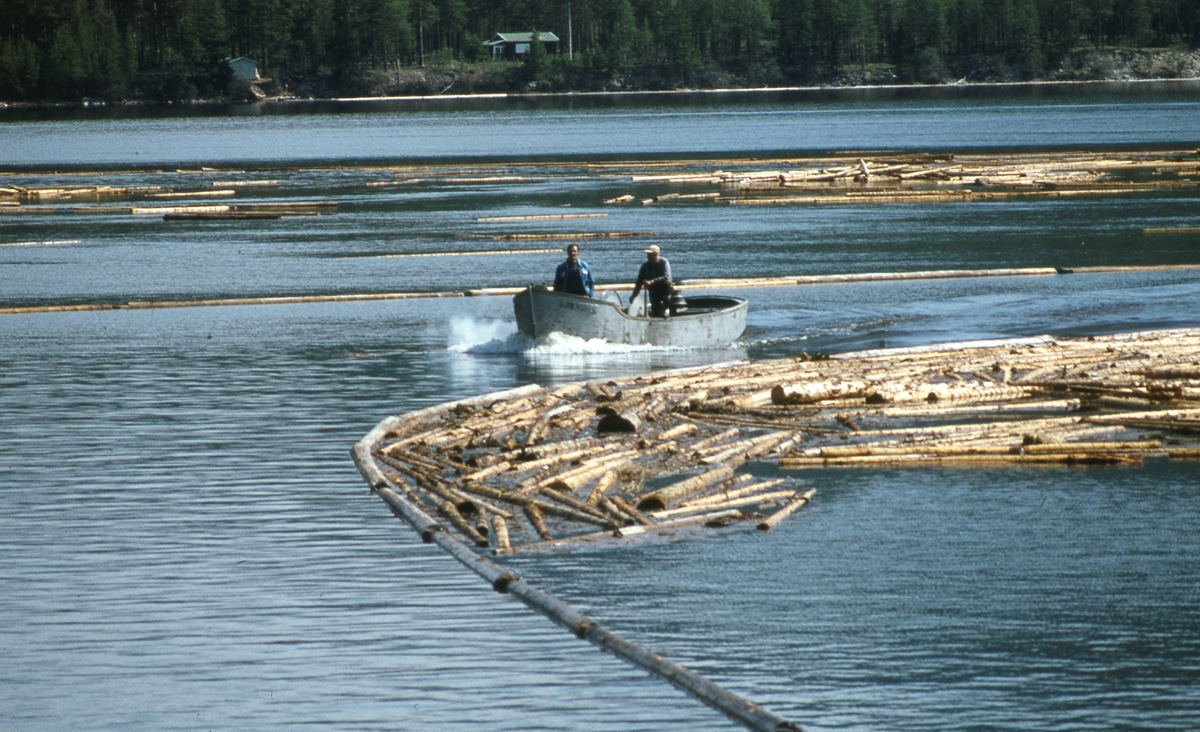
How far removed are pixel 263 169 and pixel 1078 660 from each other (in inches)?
3281

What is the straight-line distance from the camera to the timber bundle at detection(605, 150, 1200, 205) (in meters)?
67.5

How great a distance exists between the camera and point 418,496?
1812 centimetres

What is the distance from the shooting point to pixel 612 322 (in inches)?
1161

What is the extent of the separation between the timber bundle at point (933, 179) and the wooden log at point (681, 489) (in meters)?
48.0

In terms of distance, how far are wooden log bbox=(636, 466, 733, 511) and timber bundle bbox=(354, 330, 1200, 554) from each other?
21 millimetres

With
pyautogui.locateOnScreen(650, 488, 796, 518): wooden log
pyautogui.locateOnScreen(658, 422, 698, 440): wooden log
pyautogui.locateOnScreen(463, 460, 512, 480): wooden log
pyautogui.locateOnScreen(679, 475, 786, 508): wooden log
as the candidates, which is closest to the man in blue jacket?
pyautogui.locateOnScreen(658, 422, 698, 440): wooden log

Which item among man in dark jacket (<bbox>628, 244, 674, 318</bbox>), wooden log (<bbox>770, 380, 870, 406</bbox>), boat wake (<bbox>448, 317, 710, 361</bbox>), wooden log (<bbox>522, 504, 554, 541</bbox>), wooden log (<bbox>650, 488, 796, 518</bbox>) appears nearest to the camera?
wooden log (<bbox>522, 504, 554, 541</bbox>)

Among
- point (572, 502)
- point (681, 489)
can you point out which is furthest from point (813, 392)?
point (572, 502)

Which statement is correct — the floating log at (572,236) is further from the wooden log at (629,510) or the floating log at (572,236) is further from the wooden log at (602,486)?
the wooden log at (629,510)

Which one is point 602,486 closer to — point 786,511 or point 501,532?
point 501,532

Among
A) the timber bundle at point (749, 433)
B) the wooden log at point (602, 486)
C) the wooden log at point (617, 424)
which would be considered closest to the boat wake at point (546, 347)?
the timber bundle at point (749, 433)

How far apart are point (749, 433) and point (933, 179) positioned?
173 ft

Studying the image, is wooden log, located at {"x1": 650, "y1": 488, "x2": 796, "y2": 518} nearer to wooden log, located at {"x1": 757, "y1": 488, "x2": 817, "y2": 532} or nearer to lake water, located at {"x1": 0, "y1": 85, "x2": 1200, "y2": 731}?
wooden log, located at {"x1": 757, "y1": 488, "x2": 817, "y2": 532}

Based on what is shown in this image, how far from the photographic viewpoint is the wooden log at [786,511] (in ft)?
54.9
